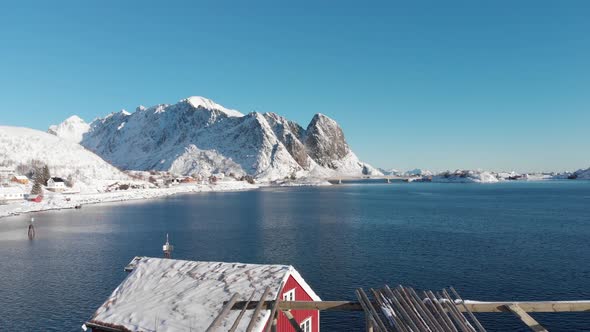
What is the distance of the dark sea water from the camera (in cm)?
3111

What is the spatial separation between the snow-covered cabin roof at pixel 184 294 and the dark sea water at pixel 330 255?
1130 cm

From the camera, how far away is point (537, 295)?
110 ft

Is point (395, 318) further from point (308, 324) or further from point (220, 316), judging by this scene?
point (308, 324)

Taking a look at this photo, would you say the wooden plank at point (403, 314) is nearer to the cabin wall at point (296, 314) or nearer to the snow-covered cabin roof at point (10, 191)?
the cabin wall at point (296, 314)

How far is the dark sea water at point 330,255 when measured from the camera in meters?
31.1

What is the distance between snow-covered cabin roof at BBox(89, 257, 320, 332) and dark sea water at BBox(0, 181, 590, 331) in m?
11.3

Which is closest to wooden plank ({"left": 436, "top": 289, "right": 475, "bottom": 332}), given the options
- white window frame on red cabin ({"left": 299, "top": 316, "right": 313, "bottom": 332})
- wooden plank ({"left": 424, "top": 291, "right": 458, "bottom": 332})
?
wooden plank ({"left": 424, "top": 291, "right": 458, "bottom": 332})

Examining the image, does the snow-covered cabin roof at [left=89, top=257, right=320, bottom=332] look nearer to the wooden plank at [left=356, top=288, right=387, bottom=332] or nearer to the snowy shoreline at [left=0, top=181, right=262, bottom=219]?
the wooden plank at [left=356, top=288, right=387, bottom=332]

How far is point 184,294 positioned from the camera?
1747cm

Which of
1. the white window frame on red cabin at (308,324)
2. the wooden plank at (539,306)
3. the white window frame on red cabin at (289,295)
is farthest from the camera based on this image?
the white window frame on red cabin at (308,324)

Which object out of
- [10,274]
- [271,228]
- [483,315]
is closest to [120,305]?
[483,315]

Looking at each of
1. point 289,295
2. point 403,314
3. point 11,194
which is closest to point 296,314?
point 289,295

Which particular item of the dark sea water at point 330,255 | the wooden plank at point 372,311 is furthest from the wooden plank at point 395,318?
the dark sea water at point 330,255

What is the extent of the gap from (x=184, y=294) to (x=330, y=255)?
33606 millimetres
